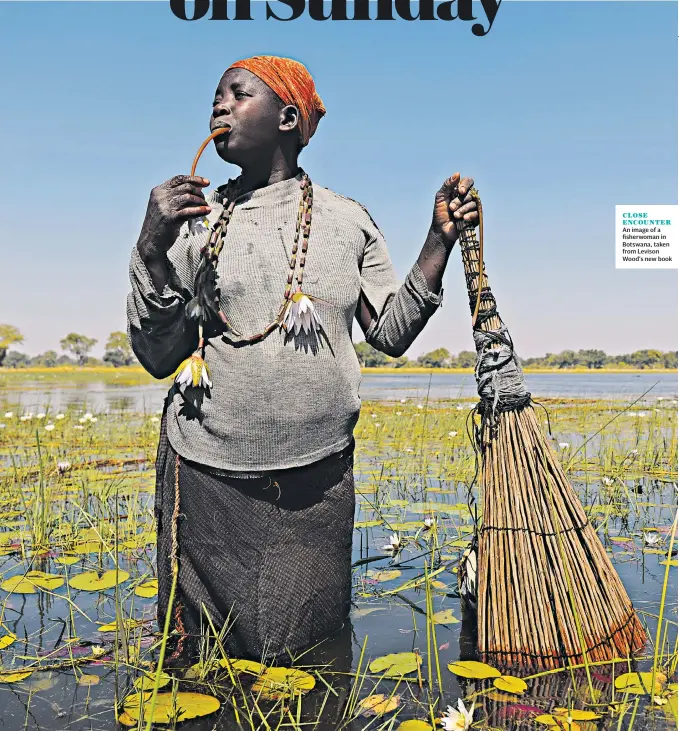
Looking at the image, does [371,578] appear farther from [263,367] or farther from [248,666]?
[263,367]

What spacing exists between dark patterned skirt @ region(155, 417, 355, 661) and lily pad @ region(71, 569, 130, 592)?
667 mm

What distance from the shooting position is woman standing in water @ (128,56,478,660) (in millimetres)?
1866

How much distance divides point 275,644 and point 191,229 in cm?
113

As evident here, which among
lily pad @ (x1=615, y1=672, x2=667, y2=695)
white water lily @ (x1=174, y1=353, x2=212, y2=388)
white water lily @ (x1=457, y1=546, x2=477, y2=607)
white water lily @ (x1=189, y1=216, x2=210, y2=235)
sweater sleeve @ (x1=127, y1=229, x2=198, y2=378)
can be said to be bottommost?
lily pad @ (x1=615, y1=672, x2=667, y2=695)

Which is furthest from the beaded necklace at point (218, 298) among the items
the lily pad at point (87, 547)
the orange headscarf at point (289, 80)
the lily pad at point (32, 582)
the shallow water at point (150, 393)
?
the shallow water at point (150, 393)

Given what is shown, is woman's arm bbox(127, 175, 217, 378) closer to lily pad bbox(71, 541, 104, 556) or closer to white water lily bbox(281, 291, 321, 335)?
white water lily bbox(281, 291, 321, 335)

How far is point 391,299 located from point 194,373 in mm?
612

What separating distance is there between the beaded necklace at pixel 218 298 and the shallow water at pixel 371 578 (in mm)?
553

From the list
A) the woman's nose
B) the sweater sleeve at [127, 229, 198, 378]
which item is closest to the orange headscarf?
the woman's nose

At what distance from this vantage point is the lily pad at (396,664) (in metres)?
1.84

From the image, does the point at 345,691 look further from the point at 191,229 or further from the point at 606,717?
the point at 191,229

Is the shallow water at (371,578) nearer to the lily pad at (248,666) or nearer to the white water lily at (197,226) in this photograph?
the lily pad at (248,666)


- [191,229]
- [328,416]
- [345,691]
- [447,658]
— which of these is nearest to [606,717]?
[447,658]

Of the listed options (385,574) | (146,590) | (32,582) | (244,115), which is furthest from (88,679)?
(244,115)
